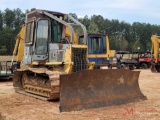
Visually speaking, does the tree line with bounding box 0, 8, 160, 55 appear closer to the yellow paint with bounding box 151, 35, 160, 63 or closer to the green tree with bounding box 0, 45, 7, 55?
the green tree with bounding box 0, 45, 7, 55

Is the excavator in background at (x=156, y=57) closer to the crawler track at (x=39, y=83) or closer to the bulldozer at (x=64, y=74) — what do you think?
the bulldozer at (x=64, y=74)

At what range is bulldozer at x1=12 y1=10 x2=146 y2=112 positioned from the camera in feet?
24.6

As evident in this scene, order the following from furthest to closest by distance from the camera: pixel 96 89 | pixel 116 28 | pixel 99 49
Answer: pixel 116 28, pixel 99 49, pixel 96 89

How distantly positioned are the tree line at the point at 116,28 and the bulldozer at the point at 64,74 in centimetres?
6017

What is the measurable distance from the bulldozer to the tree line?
60.2 metres

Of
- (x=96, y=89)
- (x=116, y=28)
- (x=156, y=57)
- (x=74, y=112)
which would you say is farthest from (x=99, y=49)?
(x=116, y=28)

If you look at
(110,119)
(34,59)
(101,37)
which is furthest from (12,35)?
(110,119)

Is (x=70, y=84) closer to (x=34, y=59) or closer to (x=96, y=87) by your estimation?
(x=96, y=87)

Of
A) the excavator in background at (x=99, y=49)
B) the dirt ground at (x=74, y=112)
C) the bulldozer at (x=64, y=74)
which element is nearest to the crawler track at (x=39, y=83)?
the bulldozer at (x=64, y=74)

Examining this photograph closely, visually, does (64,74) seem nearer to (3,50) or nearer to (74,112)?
(74,112)

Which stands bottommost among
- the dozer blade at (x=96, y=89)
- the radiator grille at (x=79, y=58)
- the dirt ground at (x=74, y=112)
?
the dirt ground at (x=74, y=112)

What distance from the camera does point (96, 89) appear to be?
25.8ft

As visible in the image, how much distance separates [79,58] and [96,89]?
138cm

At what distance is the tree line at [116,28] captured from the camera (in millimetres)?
74750
